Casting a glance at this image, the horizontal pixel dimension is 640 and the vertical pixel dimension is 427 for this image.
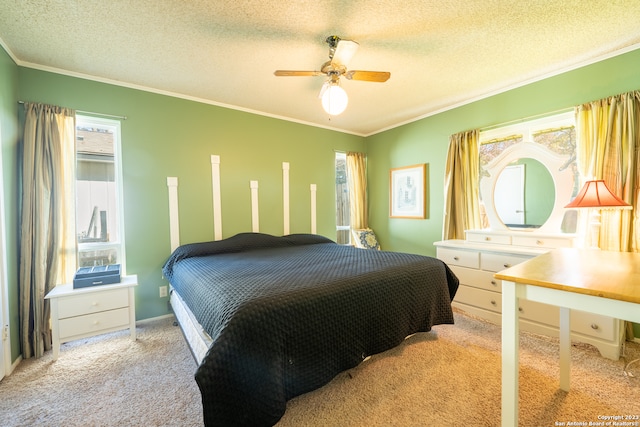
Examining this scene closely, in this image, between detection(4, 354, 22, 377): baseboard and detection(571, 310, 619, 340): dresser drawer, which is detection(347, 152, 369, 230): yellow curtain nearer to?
detection(571, 310, 619, 340): dresser drawer

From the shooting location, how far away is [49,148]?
7.36ft

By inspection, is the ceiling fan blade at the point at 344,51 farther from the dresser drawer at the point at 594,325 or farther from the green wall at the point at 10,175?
the dresser drawer at the point at 594,325

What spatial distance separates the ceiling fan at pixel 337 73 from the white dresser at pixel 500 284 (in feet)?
6.53

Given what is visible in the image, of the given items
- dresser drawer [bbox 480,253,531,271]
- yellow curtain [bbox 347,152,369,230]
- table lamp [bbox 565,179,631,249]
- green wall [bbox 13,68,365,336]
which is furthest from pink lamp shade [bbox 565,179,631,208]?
green wall [bbox 13,68,365,336]

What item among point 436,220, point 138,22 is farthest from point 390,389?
point 138,22

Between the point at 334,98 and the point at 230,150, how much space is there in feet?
5.83

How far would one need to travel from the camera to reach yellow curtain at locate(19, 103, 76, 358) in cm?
208

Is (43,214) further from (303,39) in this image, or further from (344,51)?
(344,51)

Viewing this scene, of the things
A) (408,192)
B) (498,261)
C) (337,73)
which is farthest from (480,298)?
(337,73)

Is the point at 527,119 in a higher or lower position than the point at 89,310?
higher

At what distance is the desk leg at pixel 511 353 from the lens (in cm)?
113

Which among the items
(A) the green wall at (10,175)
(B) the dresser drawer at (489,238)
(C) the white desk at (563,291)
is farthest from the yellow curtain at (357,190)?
(A) the green wall at (10,175)

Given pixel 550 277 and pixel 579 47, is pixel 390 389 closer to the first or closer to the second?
pixel 550 277

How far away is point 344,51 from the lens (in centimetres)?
197
